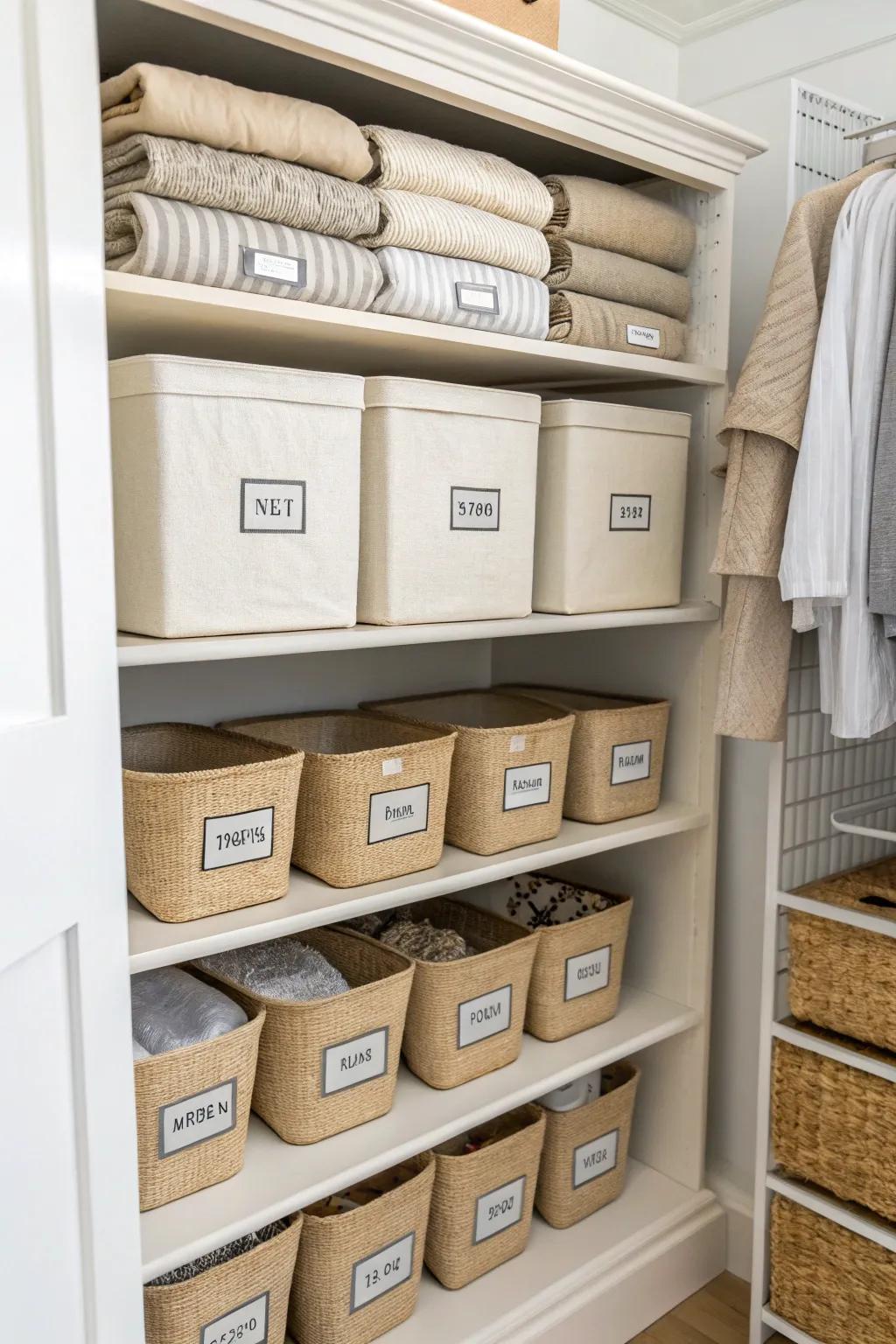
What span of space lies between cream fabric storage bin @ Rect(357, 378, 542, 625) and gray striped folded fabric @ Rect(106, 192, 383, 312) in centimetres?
14

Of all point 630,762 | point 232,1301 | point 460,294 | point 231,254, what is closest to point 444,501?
point 460,294

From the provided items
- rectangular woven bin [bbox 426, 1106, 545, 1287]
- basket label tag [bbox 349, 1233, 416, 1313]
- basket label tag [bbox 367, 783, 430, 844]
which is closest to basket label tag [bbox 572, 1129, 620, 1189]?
rectangular woven bin [bbox 426, 1106, 545, 1287]

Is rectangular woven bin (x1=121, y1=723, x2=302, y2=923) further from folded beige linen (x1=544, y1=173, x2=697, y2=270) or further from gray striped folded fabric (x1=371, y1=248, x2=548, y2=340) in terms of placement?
folded beige linen (x1=544, y1=173, x2=697, y2=270)

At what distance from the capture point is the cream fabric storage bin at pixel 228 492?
4.04 feet

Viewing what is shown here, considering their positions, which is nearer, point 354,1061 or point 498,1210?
point 354,1061

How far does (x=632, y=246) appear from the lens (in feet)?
5.66

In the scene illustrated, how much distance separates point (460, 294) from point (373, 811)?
0.70 metres

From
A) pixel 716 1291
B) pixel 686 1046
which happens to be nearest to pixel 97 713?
pixel 686 1046

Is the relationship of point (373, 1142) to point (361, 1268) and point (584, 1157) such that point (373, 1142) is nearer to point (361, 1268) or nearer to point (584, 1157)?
point (361, 1268)

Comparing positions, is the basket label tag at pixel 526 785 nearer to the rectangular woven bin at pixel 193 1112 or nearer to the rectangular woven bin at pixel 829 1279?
the rectangular woven bin at pixel 193 1112

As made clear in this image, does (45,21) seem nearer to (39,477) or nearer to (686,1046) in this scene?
(39,477)

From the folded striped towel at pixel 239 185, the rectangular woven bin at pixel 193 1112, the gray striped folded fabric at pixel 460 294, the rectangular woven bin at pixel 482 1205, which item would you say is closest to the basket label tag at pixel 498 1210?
the rectangular woven bin at pixel 482 1205

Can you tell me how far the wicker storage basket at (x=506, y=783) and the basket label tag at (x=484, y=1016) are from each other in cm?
23

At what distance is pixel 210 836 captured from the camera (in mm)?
1346
